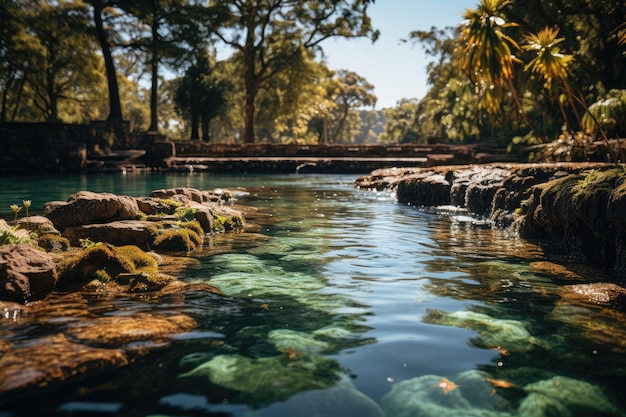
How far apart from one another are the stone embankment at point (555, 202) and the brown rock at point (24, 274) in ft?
20.4

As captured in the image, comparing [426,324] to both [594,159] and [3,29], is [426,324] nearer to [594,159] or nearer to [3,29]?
[594,159]

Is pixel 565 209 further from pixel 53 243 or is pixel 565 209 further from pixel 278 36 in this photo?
pixel 278 36

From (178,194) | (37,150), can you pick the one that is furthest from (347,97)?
(178,194)

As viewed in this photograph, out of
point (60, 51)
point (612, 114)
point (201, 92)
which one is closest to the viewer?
point (612, 114)

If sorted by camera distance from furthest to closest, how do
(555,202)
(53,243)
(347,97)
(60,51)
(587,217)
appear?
(347,97)
(60,51)
(555,202)
(587,217)
(53,243)

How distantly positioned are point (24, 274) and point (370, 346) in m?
3.18

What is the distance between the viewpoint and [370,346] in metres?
3.74

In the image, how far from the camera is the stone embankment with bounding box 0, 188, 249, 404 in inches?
126

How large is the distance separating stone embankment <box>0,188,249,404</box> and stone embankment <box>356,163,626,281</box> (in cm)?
489

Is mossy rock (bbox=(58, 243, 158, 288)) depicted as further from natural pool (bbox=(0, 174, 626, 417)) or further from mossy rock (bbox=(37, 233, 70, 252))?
mossy rock (bbox=(37, 233, 70, 252))

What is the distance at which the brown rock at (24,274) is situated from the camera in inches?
175

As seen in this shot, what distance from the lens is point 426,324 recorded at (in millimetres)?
4191

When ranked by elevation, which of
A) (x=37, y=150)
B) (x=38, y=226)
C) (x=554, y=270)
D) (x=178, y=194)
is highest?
(x=37, y=150)

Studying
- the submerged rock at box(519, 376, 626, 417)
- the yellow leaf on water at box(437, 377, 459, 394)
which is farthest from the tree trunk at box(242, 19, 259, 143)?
the submerged rock at box(519, 376, 626, 417)
